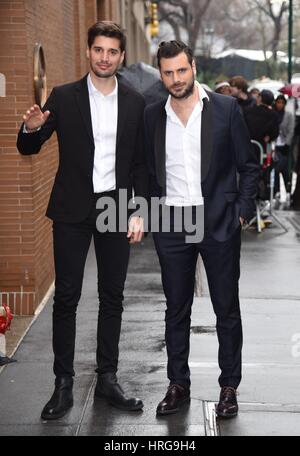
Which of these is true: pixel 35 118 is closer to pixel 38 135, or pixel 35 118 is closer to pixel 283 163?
pixel 38 135

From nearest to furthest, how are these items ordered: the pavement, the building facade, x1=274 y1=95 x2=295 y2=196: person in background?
the pavement < the building facade < x1=274 y1=95 x2=295 y2=196: person in background

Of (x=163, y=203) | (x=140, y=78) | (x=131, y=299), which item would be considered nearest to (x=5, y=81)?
(x=131, y=299)

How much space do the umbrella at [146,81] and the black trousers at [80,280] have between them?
7486 mm

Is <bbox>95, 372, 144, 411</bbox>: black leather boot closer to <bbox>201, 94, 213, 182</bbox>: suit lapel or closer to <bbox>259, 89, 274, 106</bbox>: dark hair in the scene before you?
<bbox>201, 94, 213, 182</bbox>: suit lapel

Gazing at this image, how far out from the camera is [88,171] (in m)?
5.68

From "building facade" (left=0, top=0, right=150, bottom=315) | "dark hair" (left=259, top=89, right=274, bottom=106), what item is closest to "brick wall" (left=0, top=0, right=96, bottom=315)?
"building facade" (left=0, top=0, right=150, bottom=315)

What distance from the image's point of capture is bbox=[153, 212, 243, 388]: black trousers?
5.77 metres

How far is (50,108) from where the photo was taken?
18.8ft

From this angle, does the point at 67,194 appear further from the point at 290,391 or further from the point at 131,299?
the point at 131,299

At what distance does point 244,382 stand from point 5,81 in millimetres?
3273

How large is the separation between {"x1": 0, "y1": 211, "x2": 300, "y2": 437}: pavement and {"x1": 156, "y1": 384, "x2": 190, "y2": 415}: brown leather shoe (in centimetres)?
5

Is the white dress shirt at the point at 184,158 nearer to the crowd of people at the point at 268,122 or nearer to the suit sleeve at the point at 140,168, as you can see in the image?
the suit sleeve at the point at 140,168

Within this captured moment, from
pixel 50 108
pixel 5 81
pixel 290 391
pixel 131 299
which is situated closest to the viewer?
pixel 50 108

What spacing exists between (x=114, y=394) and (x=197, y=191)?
128cm
